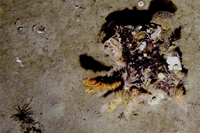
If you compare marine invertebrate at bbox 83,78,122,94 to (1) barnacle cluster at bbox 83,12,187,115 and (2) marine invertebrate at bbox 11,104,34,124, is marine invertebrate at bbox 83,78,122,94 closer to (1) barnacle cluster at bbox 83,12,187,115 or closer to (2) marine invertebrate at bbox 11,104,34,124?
(1) barnacle cluster at bbox 83,12,187,115

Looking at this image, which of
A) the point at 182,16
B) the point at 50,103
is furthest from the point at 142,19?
the point at 50,103

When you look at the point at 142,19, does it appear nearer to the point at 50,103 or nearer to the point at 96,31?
the point at 96,31

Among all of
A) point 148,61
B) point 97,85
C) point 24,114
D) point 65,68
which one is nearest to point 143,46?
point 148,61

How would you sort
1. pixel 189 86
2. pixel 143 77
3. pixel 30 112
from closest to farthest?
1. pixel 143 77
2. pixel 189 86
3. pixel 30 112

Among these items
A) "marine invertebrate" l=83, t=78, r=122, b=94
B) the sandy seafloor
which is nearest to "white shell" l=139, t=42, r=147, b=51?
"marine invertebrate" l=83, t=78, r=122, b=94

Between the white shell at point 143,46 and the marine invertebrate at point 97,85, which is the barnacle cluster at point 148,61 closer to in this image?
the white shell at point 143,46

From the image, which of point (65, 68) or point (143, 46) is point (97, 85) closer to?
point (65, 68)
